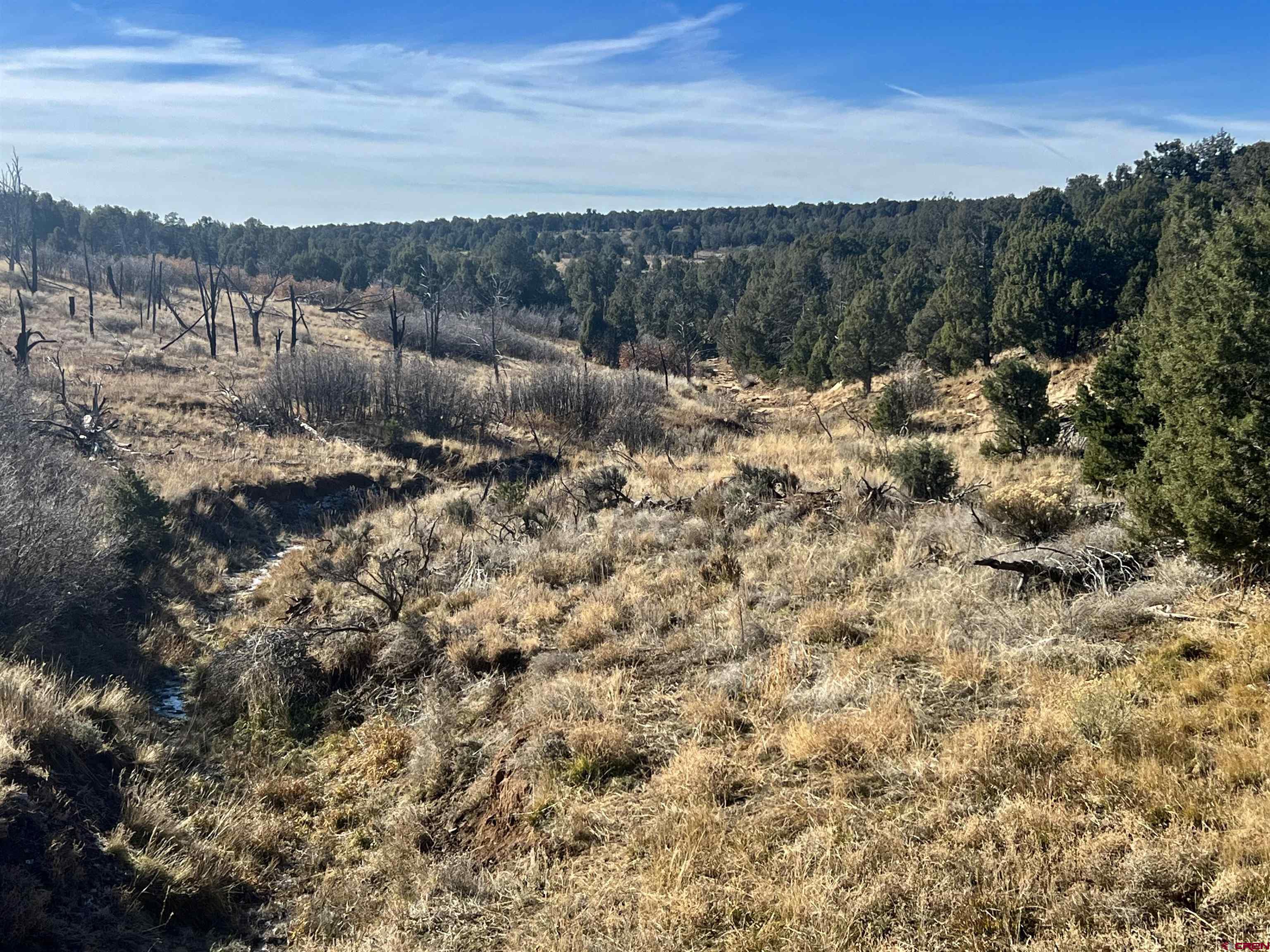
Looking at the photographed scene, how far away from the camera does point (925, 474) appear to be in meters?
11.3

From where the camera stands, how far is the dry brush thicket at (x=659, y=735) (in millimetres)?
3582

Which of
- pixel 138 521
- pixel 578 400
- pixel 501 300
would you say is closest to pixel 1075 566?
pixel 138 521

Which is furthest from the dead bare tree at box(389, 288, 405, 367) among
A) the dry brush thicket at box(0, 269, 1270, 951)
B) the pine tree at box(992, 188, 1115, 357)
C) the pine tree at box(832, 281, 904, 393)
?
the pine tree at box(992, 188, 1115, 357)

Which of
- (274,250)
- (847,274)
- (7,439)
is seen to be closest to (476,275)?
(274,250)

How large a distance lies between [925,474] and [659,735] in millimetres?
7371

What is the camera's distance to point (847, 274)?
5728cm

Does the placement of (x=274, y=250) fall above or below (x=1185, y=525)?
above

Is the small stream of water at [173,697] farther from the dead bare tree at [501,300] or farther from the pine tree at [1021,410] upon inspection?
the dead bare tree at [501,300]

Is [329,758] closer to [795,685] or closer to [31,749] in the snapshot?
[31,749]

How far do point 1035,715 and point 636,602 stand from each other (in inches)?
163

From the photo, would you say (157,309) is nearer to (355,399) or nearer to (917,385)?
(355,399)

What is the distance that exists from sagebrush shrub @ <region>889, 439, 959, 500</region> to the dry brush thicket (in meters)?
0.15

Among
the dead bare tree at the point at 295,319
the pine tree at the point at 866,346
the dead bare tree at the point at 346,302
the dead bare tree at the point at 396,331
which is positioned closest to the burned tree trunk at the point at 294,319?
the dead bare tree at the point at 295,319

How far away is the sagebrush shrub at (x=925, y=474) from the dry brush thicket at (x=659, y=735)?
15cm
